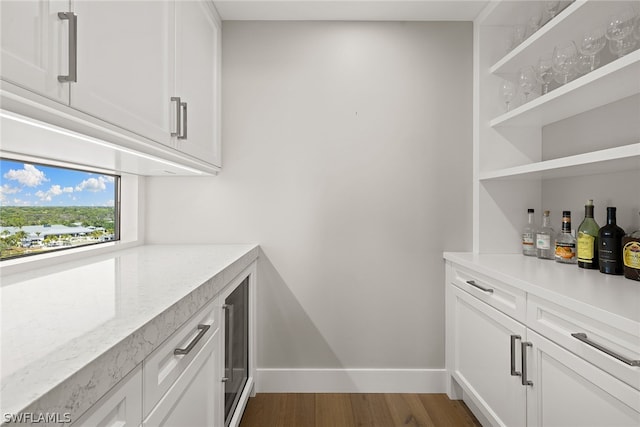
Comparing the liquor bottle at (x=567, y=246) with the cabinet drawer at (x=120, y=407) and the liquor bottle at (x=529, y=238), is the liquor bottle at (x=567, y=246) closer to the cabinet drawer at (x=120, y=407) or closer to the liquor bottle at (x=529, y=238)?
the liquor bottle at (x=529, y=238)

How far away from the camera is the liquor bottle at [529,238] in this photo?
202 centimetres

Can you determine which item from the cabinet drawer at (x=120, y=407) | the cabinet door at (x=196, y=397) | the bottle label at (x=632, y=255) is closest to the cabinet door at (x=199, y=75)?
the cabinet door at (x=196, y=397)

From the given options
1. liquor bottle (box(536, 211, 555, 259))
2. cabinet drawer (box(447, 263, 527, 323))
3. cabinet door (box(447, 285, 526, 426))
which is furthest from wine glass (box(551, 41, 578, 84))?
cabinet door (box(447, 285, 526, 426))

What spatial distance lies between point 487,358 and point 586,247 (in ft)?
2.22

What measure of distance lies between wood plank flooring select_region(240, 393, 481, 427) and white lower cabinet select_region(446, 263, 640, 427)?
0.43 ft

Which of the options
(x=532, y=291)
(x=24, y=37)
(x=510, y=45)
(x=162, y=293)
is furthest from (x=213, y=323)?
(x=510, y=45)

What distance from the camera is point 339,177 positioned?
2193 millimetres

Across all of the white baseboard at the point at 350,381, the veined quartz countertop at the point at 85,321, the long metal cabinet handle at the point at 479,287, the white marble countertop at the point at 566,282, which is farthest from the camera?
the white baseboard at the point at 350,381

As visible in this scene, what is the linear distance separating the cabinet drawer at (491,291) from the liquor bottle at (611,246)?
0.40 m

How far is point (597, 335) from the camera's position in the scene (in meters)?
1.02

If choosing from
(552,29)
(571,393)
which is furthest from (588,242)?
(552,29)

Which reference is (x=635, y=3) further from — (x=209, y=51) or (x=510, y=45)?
(x=209, y=51)

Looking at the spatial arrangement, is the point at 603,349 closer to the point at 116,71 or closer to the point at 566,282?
the point at 566,282

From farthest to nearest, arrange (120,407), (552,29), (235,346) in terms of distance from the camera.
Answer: (235,346), (552,29), (120,407)
